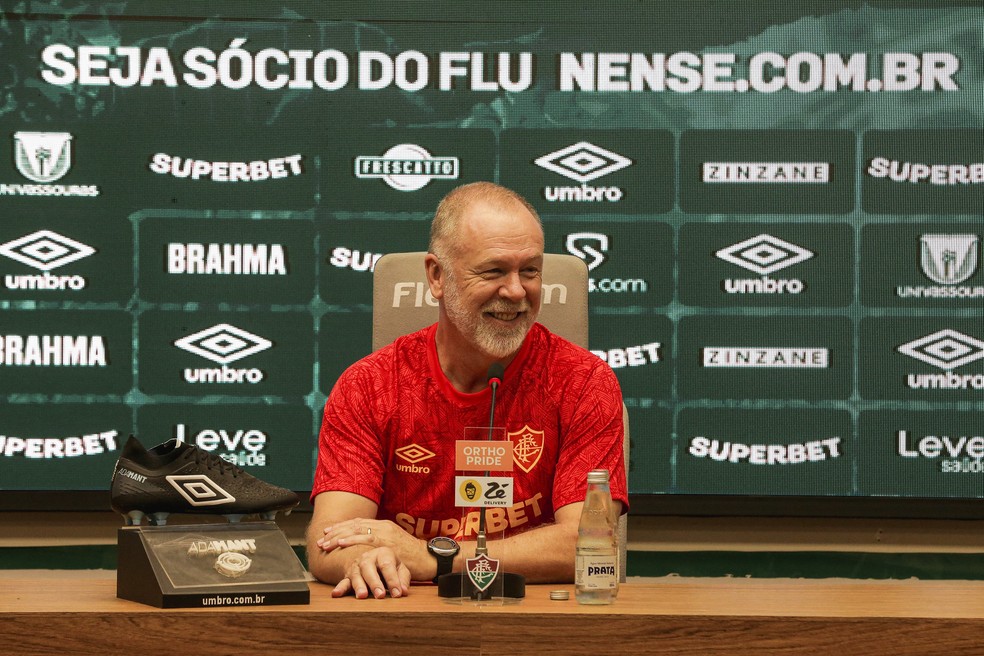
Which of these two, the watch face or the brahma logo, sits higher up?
the brahma logo

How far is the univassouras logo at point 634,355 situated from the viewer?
338cm

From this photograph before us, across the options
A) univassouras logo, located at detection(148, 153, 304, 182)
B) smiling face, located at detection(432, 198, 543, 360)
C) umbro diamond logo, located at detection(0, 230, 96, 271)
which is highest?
univassouras logo, located at detection(148, 153, 304, 182)

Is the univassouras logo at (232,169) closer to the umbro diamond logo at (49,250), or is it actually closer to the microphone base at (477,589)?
the umbro diamond logo at (49,250)

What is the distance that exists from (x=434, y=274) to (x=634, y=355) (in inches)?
51.4

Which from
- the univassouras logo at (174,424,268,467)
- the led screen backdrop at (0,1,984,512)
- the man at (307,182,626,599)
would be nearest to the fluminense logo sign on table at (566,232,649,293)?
the led screen backdrop at (0,1,984,512)

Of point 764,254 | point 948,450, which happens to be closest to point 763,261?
point 764,254

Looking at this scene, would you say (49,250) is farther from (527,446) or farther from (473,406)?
(527,446)

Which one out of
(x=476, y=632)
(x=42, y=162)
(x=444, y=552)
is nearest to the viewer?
(x=476, y=632)

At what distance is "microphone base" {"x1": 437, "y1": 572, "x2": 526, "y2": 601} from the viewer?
151cm

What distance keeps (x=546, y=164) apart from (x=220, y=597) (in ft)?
7.09

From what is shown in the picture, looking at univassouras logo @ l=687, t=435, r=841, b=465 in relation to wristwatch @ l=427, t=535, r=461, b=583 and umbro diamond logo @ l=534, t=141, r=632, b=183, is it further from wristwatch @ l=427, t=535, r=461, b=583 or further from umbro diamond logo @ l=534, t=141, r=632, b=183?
wristwatch @ l=427, t=535, r=461, b=583

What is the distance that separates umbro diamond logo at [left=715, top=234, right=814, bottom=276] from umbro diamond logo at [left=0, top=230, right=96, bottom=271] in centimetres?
185

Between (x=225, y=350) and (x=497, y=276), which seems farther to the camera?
(x=225, y=350)

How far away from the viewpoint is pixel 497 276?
2.08 m
